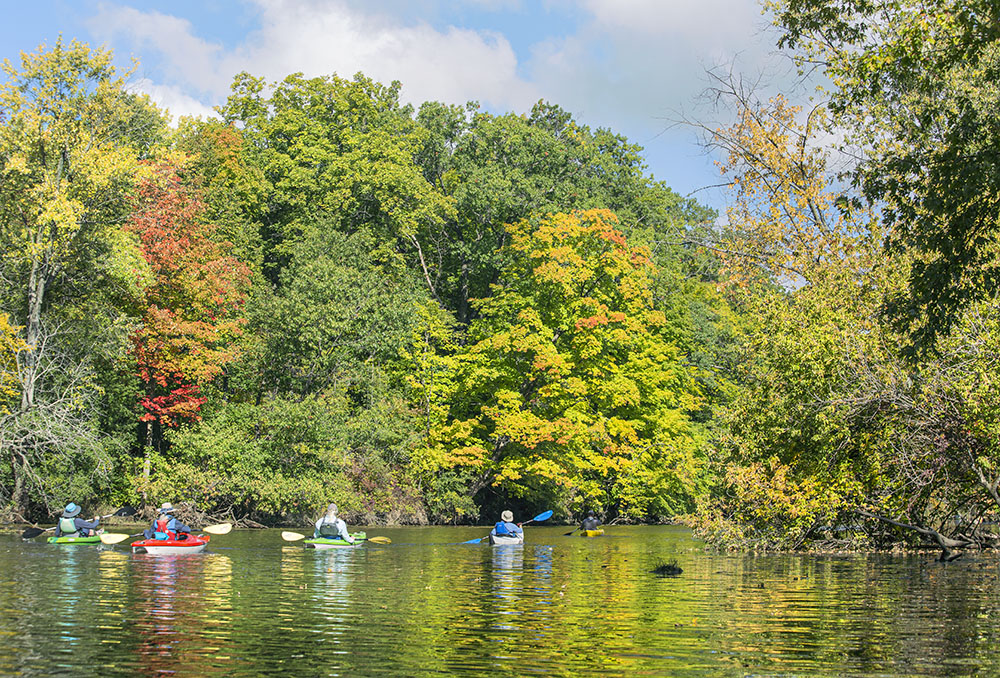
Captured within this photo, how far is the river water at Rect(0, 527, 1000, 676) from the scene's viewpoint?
11000mm

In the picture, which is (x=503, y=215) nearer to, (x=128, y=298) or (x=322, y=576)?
(x=128, y=298)

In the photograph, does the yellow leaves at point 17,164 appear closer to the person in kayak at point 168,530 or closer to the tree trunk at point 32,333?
the tree trunk at point 32,333

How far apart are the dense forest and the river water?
A: 3.16 m

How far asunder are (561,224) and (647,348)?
777 cm

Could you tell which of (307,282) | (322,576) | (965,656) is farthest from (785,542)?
(307,282)

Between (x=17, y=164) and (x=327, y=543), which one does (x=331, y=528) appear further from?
(x=17, y=164)

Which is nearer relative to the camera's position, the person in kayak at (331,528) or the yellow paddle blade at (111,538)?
the yellow paddle blade at (111,538)

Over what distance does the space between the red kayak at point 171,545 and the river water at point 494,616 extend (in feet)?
5.66

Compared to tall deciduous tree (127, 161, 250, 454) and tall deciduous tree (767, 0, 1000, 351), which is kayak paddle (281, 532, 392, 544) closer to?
tall deciduous tree (127, 161, 250, 454)

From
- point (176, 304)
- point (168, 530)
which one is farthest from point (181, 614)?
point (176, 304)

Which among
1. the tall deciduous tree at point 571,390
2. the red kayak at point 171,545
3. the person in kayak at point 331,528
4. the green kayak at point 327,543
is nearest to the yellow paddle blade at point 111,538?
the red kayak at point 171,545

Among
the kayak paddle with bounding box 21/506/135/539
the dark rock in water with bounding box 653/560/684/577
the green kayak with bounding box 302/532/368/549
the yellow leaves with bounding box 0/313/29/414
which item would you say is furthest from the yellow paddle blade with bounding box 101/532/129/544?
the dark rock in water with bounding box 653/560/684/577

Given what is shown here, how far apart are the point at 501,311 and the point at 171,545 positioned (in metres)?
22.9

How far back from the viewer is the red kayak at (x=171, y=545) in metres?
27.8
